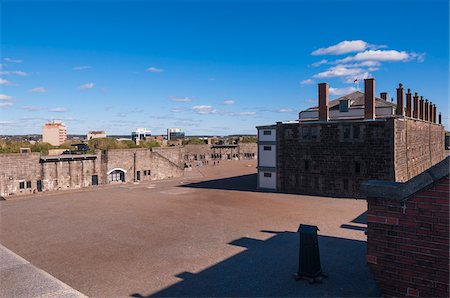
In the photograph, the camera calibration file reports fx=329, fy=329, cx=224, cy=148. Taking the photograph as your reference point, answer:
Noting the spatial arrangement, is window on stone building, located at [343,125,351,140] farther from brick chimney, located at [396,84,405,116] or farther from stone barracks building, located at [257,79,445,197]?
brick chimney, located at [396,84,405,116]

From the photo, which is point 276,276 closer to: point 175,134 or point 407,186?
point 407,186

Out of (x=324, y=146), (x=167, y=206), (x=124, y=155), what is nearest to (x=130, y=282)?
(x=167, y=206)

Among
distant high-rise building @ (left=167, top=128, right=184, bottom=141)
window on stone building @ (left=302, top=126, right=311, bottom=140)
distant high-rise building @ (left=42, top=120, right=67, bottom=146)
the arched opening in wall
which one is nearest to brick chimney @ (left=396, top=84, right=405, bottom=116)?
window on stone building @ (left=302, top=126, right=311, bottom=140)

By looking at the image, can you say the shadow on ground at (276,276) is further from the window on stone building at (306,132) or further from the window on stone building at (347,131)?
the window on stone building at (306,132)

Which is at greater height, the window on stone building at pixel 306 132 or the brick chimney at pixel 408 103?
the brick chimney at pixel 408 103

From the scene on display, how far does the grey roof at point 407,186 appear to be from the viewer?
4.51 m

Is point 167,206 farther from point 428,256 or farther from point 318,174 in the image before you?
point 428,256

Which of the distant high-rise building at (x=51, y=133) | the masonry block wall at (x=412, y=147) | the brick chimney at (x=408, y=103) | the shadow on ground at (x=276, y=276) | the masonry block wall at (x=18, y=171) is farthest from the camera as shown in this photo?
the distant high-rise building at (x=51, y=133)

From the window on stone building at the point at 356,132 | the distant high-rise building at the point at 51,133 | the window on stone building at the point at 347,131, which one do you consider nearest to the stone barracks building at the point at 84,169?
the window on stone building at the point at 347,131

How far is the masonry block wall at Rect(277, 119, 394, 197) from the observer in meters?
24.9

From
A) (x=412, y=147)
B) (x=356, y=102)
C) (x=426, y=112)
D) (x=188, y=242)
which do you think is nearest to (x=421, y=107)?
(x=426, y=112)

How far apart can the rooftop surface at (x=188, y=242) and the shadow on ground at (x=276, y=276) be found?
0.03 meters

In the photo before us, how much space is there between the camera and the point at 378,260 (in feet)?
17.2

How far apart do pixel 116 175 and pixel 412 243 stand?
117ft
